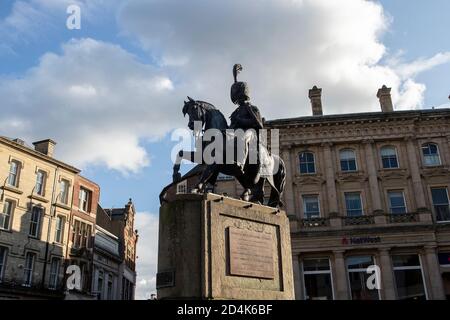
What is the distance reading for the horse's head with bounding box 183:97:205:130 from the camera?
9.24m

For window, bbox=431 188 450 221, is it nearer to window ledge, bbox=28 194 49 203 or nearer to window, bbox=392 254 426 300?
window, bbox=392 254 426 300

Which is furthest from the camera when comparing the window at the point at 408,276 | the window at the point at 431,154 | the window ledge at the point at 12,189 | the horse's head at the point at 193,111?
the window at the point at 431,154

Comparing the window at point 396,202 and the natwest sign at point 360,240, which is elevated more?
the window at point 396,202

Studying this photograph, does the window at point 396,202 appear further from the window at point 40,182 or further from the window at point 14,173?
Answer: the window at point 14,173

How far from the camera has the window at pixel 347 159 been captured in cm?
3750

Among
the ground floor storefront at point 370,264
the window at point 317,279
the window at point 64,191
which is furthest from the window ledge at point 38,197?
the window at point 317,279

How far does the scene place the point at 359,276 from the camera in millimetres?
33250

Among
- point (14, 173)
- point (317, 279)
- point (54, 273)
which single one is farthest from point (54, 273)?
point (317, 279)

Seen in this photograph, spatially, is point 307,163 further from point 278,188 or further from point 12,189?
Answer: point 278,188

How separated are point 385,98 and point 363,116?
14.3 ft

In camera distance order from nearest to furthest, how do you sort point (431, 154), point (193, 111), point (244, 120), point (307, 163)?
1. point (193, 111)
2. point (244, 120)
3. point (431, 154)
4. point (307, 163)

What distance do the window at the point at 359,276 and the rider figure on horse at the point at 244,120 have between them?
26.6 m
